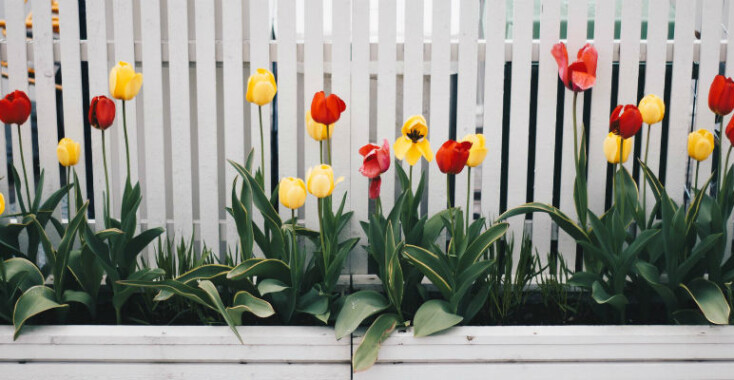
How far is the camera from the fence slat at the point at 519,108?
6.58 ft

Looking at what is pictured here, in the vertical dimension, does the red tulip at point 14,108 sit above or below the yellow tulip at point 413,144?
above

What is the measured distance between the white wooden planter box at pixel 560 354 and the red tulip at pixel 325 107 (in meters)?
0.56

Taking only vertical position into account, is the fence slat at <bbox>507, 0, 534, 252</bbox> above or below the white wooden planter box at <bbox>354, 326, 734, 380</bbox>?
above

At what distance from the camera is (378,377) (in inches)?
66.4

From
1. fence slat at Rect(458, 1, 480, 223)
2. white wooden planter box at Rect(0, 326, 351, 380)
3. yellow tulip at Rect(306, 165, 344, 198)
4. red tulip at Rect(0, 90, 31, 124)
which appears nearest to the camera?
yellow tulip at Rect(306, 165, 344, 198)

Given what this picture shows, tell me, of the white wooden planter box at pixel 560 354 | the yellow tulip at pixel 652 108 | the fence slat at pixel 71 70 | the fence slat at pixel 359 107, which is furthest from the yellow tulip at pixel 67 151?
the yellow tulip at pixel 652 108

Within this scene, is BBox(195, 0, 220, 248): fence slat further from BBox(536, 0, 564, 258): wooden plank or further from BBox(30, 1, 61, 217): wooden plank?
BBox(536, 0, 564, 258): wooden plank

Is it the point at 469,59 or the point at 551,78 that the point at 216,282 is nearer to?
the point at 469,59

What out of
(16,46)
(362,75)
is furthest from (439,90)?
(16,46)

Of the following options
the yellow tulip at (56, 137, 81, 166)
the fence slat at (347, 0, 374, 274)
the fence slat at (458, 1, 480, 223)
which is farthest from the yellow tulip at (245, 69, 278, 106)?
the fence slat at (458, 1, 480, 223)

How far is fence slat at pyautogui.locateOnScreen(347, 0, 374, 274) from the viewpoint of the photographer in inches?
79.1

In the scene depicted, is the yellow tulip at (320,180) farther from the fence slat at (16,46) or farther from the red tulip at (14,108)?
the fence slat at (16,46)

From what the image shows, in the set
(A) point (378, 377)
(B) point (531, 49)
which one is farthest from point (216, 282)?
(B) point (531, 49)

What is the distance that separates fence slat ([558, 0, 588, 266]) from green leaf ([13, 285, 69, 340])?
4.75 feet
